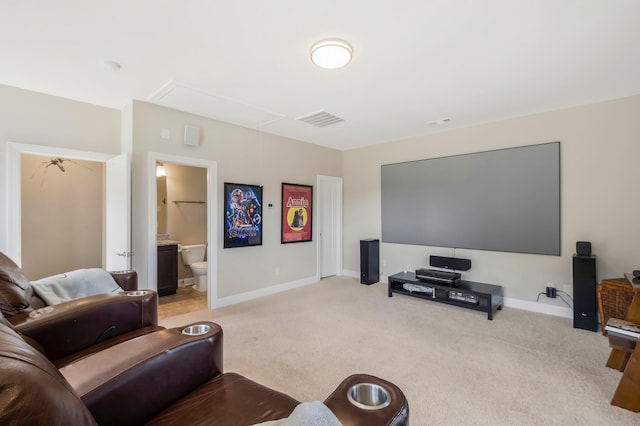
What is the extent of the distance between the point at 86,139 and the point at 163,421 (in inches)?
133

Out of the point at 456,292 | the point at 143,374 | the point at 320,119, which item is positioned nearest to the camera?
the point at 143,374

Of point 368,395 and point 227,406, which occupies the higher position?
point 368,395

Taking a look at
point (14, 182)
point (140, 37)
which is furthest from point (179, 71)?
point (14, 182)

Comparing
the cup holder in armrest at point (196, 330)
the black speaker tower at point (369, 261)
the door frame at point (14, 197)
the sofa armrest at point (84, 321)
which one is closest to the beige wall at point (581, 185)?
the black speaker tower at point (369, 261)

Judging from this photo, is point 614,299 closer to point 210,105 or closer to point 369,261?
point 369,261

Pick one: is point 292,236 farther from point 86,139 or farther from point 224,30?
point 224,30

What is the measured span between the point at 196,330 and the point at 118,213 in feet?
7.97

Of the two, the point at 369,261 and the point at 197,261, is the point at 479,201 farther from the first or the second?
the point at 197,261

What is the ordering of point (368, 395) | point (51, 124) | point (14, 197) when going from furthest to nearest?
point (51, 124), point (14, 197), point (368, 395)

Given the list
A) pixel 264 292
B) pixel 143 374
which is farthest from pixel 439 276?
pixel 143 374

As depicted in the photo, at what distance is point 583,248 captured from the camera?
327 centimetres

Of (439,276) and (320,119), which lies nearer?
(320,119)

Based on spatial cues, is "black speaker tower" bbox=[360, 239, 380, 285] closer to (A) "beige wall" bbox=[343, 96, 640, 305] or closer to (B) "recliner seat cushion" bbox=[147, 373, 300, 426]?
(A) "beige wall" bbox=[343, 96, 640, 305]

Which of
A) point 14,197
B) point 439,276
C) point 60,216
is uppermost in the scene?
point 14,197
